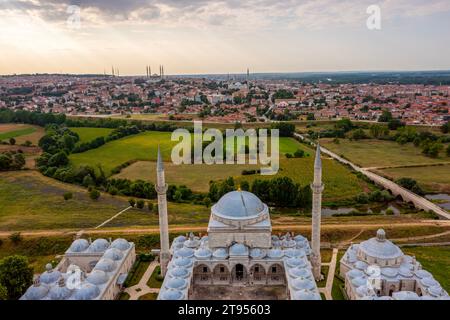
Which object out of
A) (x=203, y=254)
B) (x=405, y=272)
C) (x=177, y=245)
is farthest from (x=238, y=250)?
(x=405, y=272)

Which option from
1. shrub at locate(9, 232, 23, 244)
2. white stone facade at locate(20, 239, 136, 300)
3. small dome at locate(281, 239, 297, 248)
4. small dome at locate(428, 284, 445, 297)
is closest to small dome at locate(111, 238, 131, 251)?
white stone facade at locate(20, 239, 136, 300)

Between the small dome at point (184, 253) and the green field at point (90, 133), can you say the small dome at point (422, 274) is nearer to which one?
the small dome at point (184, 253)

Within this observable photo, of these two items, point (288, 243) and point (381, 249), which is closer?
point (381, 249)

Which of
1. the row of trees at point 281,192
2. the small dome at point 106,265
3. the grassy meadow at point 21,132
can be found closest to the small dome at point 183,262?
the small dome at point 106,265

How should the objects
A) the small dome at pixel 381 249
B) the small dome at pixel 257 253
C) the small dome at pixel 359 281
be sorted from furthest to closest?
1. the small dome at pixel 257 253
2. the small dome at pixel 381 249
3. the small dome at pixel 359 281

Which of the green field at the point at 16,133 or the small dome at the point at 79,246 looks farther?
the green field at the point at 16,133

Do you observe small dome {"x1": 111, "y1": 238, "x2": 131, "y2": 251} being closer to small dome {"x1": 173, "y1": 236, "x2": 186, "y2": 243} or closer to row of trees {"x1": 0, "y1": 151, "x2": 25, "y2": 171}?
small dome {"x1": 173, "y1": 236, "x2": 186, "y2": 243}

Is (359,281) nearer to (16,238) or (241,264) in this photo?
(241,264)
